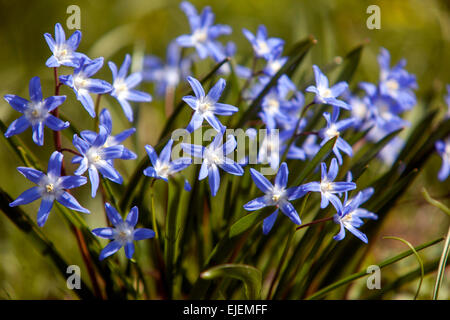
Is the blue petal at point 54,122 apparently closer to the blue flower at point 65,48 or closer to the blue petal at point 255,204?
the blue flower at point 65,48

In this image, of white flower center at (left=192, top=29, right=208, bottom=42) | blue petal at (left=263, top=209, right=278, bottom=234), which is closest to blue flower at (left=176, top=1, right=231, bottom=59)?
white flower center at (left=192, top=29, right=208, bottom=42)

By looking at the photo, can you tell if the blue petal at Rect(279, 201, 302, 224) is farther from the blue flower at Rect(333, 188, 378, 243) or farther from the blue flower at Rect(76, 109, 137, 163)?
the blue flower at Rect(76, 109, 137, 163)

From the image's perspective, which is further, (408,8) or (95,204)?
(408,8)

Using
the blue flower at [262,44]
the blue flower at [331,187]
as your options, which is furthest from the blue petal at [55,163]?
the blue flower at [262,44]

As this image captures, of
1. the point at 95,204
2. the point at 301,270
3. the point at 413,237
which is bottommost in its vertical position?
the point at 301,270
